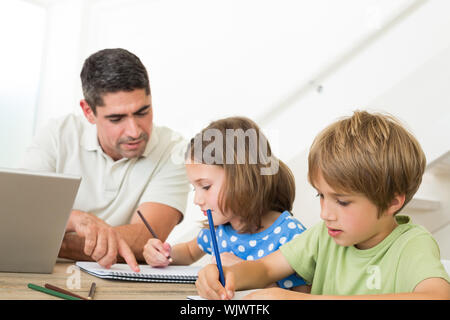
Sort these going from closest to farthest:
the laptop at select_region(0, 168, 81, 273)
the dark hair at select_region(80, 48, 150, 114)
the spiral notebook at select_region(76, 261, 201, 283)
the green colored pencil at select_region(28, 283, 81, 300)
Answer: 1. the green colored pencil at select_region(28, 283, 81, 300)
2. the laptop at select_region(0, 168, 81, 273)
3. the spiral notebook at select_region(76, 261, 201, 283)
4. the dark hair at select_region(80, 48, 150, 114)

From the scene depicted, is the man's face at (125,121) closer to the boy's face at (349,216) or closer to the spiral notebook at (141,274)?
the spiral notebook at (141,274)

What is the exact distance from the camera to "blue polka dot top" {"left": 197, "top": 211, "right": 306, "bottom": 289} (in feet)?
3.94

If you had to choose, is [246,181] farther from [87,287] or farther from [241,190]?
[87,287]

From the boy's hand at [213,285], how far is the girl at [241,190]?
1.19 feet

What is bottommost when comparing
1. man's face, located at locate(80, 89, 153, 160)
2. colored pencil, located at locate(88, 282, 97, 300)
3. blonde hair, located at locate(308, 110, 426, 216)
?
colored pencil, located at locate(88, 282, 97, 300)

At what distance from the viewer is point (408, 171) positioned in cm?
91

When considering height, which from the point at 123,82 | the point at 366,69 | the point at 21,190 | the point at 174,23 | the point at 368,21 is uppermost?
the point at 174,23

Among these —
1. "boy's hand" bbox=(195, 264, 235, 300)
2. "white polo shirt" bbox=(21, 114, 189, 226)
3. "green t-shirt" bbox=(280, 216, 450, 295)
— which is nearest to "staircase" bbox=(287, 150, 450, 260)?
"white polo shirt" bbox=(21, 114, 189, 226)

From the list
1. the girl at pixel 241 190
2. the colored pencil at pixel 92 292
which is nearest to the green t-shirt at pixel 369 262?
the girl at pixel 241 190

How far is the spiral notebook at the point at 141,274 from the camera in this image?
0.98m

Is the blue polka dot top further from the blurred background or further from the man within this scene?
the blurred background
